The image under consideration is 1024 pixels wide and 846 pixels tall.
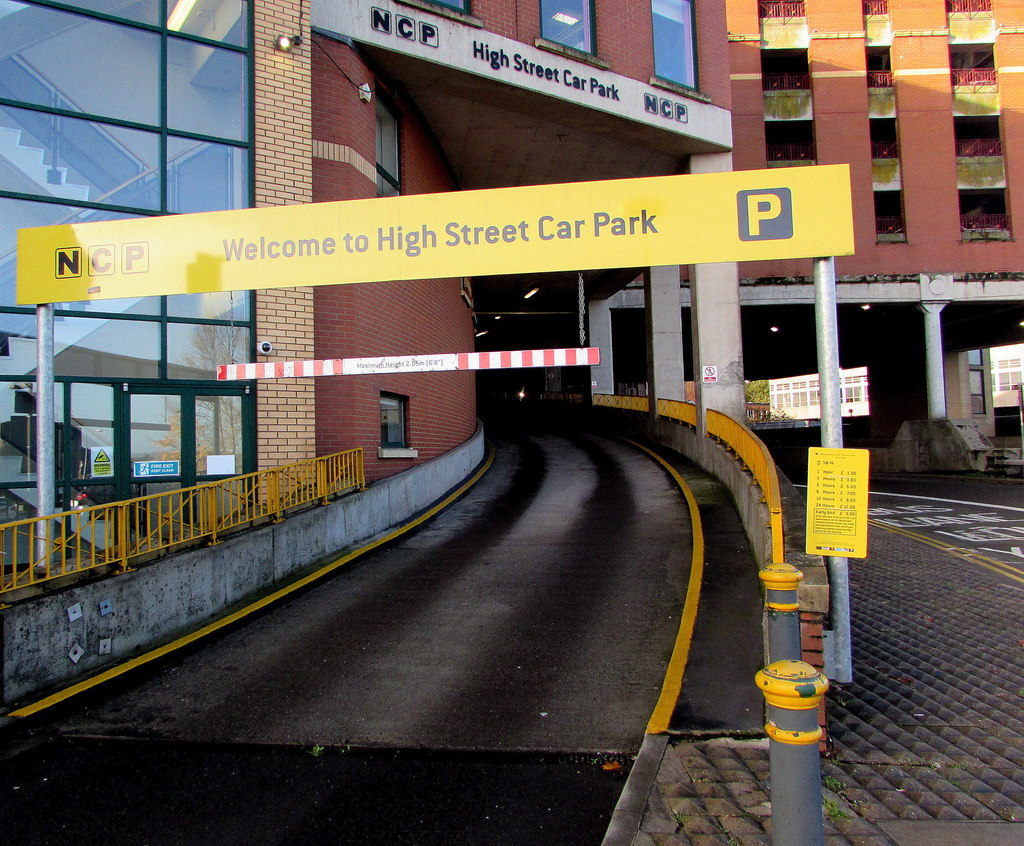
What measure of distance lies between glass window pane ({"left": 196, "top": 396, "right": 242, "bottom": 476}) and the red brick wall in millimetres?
1310

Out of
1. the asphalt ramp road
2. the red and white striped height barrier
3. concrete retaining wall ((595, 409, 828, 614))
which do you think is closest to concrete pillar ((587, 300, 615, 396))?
concrete retaining wall ((595, 409, 828, 614))

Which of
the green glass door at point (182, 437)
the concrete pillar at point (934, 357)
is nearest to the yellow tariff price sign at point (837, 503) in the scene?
the green glass door at point (182, 437)

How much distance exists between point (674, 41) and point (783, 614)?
18577mm

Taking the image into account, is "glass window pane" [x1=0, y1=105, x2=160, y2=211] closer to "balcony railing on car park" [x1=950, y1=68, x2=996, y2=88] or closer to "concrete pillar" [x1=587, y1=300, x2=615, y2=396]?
"concrete pillar" [x1=587, y1=300, x2=615, y2=396]

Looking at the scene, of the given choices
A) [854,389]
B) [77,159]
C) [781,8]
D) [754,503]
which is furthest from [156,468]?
[854,389]

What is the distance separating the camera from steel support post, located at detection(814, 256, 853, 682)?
5.23 metres

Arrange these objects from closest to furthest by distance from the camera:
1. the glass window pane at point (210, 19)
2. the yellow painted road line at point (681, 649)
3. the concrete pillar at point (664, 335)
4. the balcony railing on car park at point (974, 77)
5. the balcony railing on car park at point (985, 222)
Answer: the yellow painted road line at point (681, 649) < the glass window pane at point (210, 19) < the concrete pillar at point (664, 335) < the balcony railing on car park at point (985, 222) < the balcony railing on car park at point (974, 77)

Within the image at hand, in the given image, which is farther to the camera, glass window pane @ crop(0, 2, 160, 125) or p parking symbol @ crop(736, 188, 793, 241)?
glass window pane @ crop(0, 2, 160, 125)

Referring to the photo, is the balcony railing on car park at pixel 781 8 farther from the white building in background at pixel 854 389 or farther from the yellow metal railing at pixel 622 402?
the white building in background at pixel 854 389

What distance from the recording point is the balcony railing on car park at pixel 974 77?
31.0 meters

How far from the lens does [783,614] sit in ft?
10.6

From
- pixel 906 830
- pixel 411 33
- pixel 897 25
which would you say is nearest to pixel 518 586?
pixel 906 830

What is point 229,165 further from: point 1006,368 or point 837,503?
point 1006,368

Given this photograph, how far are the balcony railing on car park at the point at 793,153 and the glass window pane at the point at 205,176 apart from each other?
2857 centimetres
